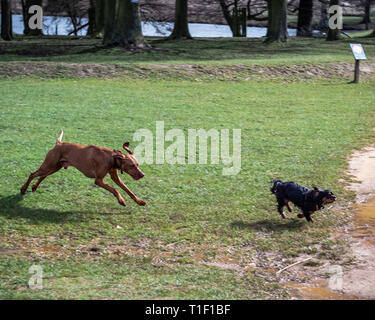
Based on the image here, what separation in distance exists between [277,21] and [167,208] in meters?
22.2

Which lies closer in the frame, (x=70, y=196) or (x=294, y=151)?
(x=70, y=196)

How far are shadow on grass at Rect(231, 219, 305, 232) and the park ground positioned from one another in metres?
0.02

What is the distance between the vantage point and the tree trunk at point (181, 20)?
29234 mm

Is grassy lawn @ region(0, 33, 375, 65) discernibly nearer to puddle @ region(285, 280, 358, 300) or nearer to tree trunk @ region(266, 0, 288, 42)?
tree trunk @ region(266, 0, 288, 42)

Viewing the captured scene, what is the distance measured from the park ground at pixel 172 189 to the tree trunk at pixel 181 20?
11042 millimetres

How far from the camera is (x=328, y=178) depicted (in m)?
8.72

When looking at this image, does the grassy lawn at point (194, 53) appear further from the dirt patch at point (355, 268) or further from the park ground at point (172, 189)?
the dirt patch at point (355, 268)

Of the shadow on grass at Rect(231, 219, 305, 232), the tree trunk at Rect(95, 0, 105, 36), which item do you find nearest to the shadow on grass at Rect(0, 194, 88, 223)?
the shadow on grass at Rect(231, 219, 305, 232)

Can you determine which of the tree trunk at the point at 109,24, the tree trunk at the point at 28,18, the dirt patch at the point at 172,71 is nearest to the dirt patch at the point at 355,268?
the dirt patch at the point at 172,71

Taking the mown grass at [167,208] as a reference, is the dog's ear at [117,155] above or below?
above
